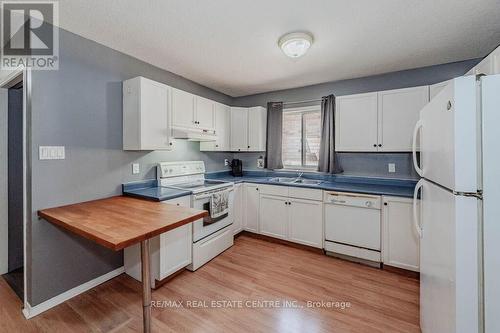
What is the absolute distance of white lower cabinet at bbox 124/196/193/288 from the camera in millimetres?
2100

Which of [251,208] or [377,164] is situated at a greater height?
[377,164]

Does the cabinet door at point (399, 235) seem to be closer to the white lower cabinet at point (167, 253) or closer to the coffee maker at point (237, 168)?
the white lower cabinet at point (167, 253)

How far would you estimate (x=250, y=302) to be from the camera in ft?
6.39

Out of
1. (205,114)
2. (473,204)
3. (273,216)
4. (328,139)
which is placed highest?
(205,114)

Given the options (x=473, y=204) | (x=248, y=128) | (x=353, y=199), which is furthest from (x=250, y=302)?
(x=248, y=128)

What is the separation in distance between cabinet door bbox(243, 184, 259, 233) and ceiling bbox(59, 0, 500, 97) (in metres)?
1.75

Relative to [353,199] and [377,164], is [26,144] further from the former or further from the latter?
[377,164]

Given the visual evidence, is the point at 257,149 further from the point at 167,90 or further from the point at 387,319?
the point at 387,319

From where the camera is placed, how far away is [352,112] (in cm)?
290

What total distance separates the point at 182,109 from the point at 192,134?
0.35m

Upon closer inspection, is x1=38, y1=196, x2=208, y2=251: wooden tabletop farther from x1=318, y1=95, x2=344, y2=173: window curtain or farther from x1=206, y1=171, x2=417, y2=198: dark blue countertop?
x1=318, y1=95, x2=344, y2=173: window curtain

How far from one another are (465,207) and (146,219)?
181 cm

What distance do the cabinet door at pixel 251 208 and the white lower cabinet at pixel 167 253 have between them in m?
1.17

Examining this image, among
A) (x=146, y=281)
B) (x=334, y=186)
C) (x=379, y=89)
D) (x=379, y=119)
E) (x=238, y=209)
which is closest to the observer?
(x=146, y=281)
